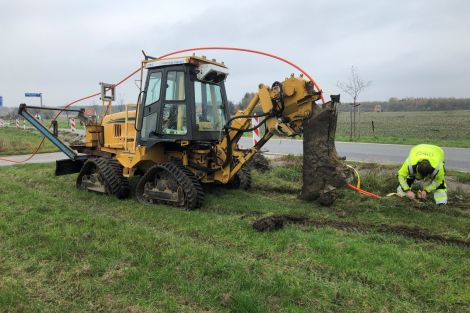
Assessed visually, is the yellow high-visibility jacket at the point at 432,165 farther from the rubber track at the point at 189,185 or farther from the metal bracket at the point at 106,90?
the metal bracket at the point at 106,90

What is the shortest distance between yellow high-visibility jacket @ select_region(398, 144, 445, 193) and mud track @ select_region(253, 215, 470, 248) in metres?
1.63

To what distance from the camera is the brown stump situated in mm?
6547

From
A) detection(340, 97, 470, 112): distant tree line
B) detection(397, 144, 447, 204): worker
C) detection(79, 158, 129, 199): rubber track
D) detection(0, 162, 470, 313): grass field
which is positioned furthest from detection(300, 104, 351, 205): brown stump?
detection(340, 97, 470, 112): distant tree line

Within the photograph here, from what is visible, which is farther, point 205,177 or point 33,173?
point 33,173

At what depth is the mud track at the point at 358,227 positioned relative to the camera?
526 centimetres

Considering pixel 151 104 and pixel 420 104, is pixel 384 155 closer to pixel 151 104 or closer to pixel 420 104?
pixel 151 104

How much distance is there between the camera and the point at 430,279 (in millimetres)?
4070

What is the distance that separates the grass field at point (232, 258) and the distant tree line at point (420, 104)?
58.0 m

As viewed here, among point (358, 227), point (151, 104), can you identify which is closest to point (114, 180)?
point (151, 104)

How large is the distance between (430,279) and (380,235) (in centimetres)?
137

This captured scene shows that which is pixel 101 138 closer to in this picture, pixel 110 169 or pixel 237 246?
pixel 110 169

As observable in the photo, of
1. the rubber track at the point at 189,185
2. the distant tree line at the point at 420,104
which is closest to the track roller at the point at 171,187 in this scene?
the rubber track at the point at 189,185

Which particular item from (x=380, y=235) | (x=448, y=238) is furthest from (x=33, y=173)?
(x=448, y=238)

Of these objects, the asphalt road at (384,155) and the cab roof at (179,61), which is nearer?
the cab roof at (179,61)
